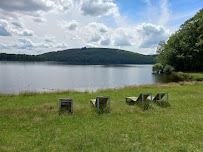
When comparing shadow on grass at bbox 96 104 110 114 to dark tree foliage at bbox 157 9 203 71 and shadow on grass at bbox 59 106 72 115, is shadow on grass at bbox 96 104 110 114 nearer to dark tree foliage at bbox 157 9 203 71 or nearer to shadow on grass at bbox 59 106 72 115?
shadow on grass at bbox 59 106 72 115

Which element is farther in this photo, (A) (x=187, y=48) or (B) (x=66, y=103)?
(A) (x=187, y=48)

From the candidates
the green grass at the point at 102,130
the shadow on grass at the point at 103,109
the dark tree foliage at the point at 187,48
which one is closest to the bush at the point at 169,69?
the dark tree foliage at the point at 187,48

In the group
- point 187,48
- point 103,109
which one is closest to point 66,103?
point 103,109

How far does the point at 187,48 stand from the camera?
5797 centimetres

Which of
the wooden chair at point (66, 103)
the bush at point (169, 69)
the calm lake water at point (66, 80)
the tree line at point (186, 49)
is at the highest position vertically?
the tree line at point (186, 49)

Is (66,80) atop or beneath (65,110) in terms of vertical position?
beneath

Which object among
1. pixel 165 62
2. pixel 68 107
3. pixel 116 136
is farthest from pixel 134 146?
pixel 165 62

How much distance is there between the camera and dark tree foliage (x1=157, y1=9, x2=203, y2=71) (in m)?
55.4

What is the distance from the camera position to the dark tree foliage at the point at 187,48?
55406 mm

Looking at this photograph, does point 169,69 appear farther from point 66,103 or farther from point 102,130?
point 102,130

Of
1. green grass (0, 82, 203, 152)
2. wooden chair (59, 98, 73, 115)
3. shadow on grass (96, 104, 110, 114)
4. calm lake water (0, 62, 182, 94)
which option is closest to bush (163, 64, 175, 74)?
calm lake water (0, 62, 182, 94)

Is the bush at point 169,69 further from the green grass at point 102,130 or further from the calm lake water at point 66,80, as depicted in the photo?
the green grass at point 102,130

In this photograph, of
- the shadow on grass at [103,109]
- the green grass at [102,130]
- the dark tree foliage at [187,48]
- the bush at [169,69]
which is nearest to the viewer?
the green grass at [102,130]

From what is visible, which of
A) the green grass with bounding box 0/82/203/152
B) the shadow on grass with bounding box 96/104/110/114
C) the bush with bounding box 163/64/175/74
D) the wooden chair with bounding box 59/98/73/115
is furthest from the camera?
the bush with bounding box 163/64/175/74
